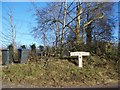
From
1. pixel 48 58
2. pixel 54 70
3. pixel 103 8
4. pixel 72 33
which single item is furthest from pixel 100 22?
pixel 54 70

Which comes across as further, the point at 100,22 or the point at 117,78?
the point at 100,22

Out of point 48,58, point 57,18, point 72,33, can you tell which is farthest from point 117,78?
point 57,18

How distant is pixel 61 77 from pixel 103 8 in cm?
1070

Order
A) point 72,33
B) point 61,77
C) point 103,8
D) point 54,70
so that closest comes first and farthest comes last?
point 61,77, point 54,70, point 72,33, point 103,8

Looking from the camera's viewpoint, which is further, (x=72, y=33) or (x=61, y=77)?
(x=72, y=33)

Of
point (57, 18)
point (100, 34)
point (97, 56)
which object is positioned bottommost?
point (97, 56)

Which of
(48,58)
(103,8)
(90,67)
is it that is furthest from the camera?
(103,8)

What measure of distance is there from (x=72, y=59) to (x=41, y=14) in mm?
6717

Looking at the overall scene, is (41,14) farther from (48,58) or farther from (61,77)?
(61,77)

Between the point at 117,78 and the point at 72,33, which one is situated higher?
the point at 72,33

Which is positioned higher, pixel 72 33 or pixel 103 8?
pixel 103 8

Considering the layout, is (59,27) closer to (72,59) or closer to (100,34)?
(100,34)

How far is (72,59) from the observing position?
15.2 meters

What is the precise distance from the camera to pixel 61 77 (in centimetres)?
1176
